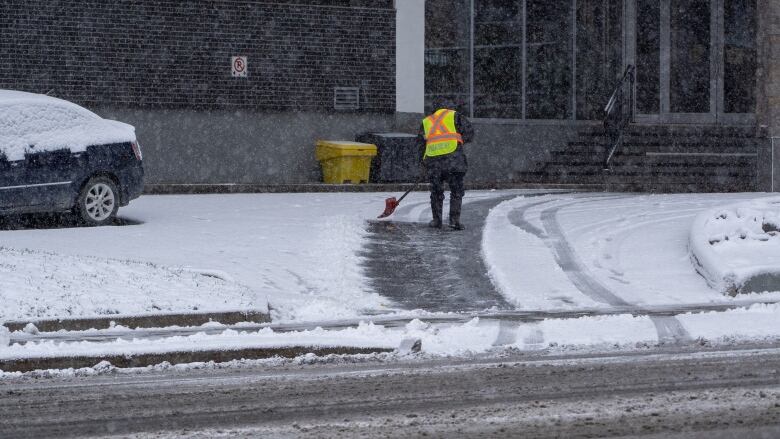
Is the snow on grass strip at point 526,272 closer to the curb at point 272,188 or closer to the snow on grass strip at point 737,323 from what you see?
the snow on grass strip at point 737,323

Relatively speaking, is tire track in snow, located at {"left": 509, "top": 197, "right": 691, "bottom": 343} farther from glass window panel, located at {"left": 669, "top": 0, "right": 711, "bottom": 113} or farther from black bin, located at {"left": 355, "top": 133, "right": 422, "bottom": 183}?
glass window panel, located at {"left": 669, "top": 0, "right": 711, "bottom": 113}

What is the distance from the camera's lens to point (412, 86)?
24.5 m

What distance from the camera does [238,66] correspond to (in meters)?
23.2

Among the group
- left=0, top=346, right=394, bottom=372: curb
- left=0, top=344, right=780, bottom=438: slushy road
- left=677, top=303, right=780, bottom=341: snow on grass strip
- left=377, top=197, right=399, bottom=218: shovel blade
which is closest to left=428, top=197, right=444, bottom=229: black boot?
left=377, top=197, right=399, bottom=218: shovel blade

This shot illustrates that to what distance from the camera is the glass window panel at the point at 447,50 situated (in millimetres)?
25188

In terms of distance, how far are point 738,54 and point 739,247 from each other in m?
15.5

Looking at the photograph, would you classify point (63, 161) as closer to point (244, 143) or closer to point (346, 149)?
point (346, 149)

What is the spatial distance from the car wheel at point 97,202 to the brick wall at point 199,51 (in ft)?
22.8

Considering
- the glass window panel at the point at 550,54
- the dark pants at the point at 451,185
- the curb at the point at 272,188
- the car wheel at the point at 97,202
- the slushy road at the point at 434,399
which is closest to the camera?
the slushy road at the point at 434,399

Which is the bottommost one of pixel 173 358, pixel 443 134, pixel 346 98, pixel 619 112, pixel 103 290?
pixel 173 358

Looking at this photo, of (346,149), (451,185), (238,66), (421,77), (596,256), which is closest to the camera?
(596,256)

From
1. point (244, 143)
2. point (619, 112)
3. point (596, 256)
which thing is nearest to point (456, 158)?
point (596, 256)

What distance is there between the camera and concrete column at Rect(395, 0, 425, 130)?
24.3 meters

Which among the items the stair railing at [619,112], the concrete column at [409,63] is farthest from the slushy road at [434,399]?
the concrete column at [409,63]
